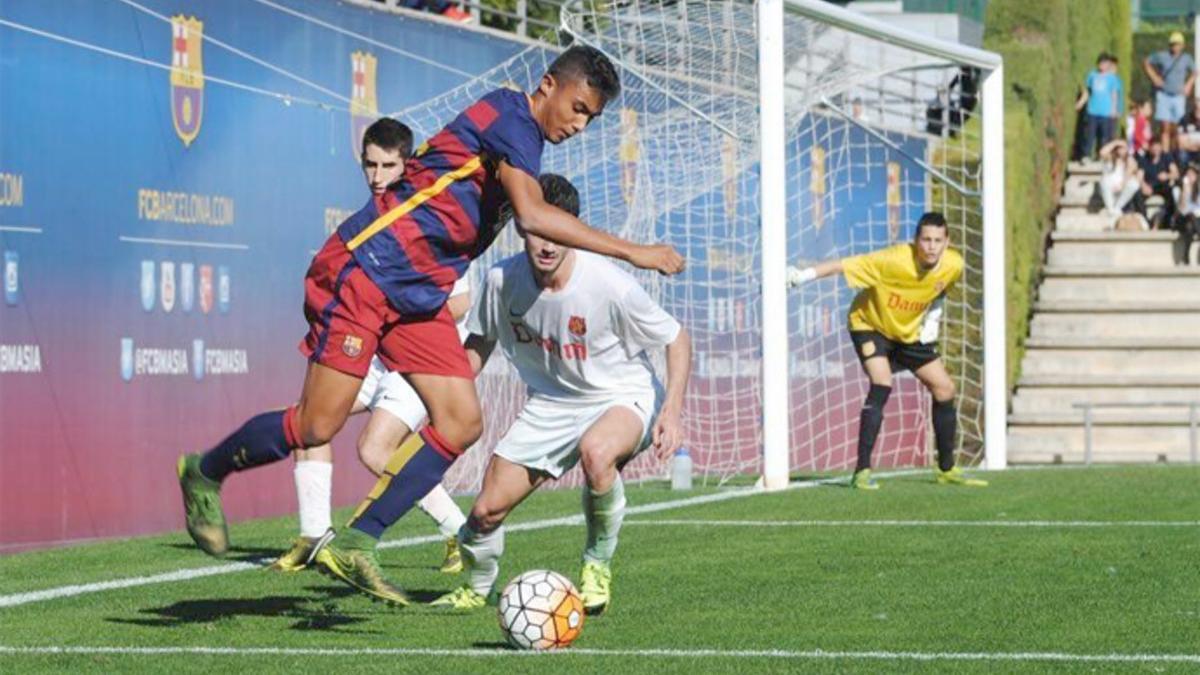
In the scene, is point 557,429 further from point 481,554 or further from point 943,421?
point 943,421

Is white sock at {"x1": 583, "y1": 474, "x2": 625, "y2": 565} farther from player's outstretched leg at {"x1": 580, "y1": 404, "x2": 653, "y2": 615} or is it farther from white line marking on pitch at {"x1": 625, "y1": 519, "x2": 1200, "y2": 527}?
white line marking on pitch at {"x1": 625, "y1": 519, "x2": 1200, "y2": 527}

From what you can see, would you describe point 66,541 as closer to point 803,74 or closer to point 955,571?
point 955,571

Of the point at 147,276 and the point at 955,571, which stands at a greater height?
the point at 147,276

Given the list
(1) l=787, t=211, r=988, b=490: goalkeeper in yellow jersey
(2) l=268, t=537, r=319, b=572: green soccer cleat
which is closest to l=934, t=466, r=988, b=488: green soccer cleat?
(1) l=787, t=211, r=988, b=490: goalkeeper in yellow jersey

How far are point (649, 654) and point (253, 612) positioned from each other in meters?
2.04

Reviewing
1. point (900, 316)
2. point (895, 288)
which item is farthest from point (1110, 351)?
point (895, 288)

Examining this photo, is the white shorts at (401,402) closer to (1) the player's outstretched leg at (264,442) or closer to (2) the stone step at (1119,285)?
(1) the player's outstretched leg at (264,442)

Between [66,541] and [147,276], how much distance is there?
174 centimetres

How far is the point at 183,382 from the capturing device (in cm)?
1509

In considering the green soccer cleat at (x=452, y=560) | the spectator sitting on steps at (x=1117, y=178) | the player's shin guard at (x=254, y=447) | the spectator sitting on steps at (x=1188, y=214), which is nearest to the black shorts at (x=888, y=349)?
the green soccer cleat at (x=452, y=560)

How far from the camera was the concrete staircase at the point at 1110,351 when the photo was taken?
25.8 m

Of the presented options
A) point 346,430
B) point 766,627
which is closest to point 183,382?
point 346,430

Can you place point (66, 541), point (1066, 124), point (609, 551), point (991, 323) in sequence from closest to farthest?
point (609, 551) < point (66, 541) < point (991, 323) < point (1066, 124)

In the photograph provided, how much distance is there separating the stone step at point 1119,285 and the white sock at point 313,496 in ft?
56.8
